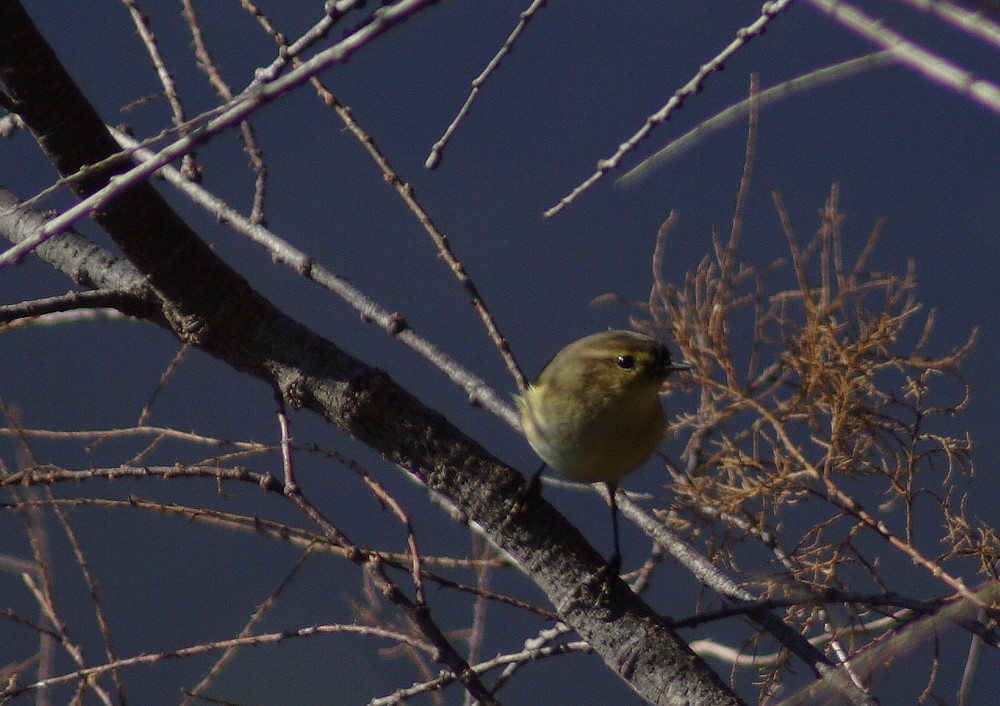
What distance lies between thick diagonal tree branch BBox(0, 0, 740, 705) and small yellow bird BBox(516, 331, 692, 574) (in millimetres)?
405

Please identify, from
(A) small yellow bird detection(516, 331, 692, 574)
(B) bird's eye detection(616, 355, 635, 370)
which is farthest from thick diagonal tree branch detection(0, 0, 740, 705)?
(B) bird's eye detection(616, 355, 635, 370)

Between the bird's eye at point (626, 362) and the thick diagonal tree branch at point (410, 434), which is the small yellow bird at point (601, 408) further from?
the thick diagonal tree branch at point (410, 434)

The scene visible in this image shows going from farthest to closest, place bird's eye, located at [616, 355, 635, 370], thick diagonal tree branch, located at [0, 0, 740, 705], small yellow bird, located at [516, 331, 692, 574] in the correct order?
bird's eye, located at [616, 355, 635, 370] → small yellow bird, located at [516, 331, 692, 574] → thick diagonal tree branch, located at [0, 0, 740, 705]

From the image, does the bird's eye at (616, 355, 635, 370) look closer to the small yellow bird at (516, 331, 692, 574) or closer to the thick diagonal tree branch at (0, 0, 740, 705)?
the small yellow bird at (516, 331, 692, 574)

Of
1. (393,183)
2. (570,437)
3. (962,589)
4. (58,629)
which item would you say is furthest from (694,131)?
(58,629)

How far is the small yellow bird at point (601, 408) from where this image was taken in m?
1.86

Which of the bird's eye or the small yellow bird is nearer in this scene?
the small yellow bird

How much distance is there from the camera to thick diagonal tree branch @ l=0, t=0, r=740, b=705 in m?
1.29

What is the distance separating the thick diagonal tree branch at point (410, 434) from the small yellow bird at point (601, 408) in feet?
1.33

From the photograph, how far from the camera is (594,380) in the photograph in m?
1.99

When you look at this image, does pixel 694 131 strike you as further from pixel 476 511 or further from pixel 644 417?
pixel 644 417

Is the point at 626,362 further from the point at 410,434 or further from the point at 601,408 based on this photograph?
the point at 410,434

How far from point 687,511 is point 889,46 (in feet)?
3.68

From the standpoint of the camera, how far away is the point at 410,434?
4.38 feet
